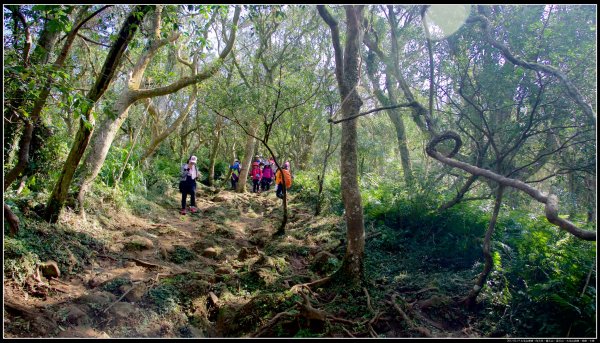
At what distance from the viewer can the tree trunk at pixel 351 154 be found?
19.8ft

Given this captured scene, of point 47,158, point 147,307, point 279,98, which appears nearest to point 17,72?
point 147,307

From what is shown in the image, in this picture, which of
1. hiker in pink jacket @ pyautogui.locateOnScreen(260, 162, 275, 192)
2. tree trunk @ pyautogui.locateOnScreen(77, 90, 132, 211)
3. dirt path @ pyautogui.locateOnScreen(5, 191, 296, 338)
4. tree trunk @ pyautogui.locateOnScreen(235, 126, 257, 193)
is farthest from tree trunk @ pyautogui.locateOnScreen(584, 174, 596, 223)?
hiker in pink jacket @ pyautogui.locateOnScreen(260, 162, 275, 192)

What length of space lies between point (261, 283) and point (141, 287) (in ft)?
6.25

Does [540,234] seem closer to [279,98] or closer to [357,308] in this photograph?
[357,308]

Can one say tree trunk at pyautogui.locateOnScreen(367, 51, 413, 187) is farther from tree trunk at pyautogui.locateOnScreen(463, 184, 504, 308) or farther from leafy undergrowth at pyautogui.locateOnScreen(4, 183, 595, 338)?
tree trunk at pyautogui.locateOnScreen(463, 184, 504, 308)

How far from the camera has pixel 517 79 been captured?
6.81 meters

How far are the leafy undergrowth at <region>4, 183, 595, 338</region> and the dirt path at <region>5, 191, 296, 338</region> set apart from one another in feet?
0.06

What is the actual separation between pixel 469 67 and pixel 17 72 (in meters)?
7.77

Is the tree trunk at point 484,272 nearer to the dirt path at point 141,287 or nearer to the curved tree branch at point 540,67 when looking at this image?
the curved tree branch at point 540,67

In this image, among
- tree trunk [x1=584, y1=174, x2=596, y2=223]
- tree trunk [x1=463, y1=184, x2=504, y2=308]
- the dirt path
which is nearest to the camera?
the dirt path

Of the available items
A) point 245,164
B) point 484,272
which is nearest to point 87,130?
point 484,272

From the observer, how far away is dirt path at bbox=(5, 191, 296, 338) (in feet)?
14.5

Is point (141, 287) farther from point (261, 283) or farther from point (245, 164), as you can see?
point (245, 164)

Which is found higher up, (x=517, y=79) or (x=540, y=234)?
(x=517, y=79)
